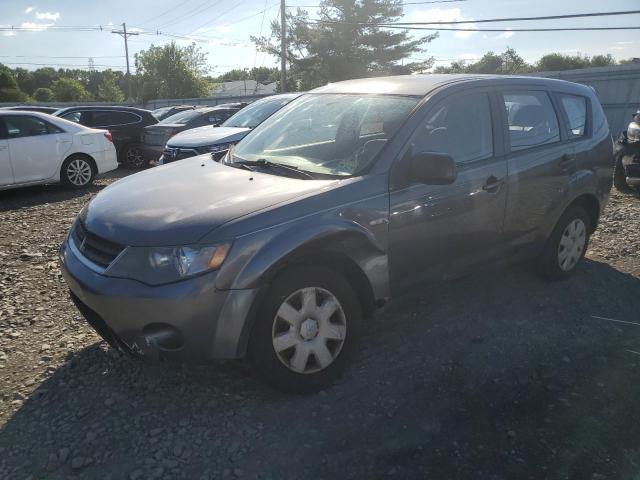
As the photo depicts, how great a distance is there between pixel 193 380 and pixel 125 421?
492 millimetres

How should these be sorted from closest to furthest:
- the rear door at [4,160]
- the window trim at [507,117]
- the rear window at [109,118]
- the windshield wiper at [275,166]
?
the windshield wiper at [275,166] < the window trim at [507,117] < the rear door at [4,160] < the rear window at [109,118]

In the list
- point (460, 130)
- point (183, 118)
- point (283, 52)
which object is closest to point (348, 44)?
point (283, 52)

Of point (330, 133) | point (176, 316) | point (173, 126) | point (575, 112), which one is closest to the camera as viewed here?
point (176, 316)

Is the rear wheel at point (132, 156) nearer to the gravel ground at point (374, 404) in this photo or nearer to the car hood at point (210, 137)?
the car hood at point (210, 137)

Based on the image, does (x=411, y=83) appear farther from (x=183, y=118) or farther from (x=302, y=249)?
(x=183, y=118)

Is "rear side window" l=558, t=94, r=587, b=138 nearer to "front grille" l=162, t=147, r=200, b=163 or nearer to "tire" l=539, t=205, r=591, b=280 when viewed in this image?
"tire" l=539, t=205, r=591, b=280

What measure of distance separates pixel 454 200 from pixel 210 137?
20.7ft

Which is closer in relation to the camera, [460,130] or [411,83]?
[460,130]

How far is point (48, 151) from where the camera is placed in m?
9.07

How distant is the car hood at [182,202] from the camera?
9.03ft

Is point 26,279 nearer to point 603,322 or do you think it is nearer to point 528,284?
point 528,284

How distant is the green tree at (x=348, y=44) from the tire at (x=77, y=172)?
2944 centimetres

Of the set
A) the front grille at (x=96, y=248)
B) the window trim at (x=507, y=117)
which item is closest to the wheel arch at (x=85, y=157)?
the front grille at (x=96, y=248)

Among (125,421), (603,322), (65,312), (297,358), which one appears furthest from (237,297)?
(603,322)
